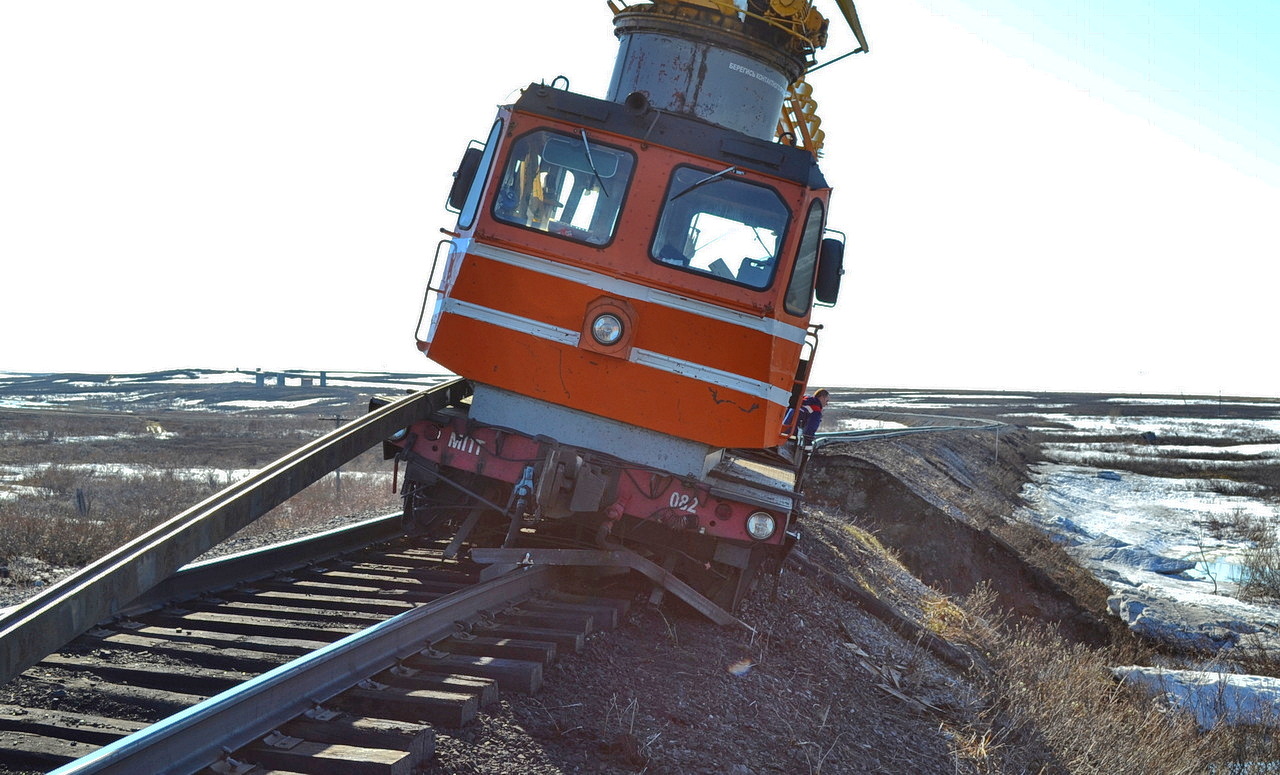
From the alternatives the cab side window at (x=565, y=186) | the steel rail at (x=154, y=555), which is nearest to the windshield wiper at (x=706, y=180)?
the cab side window at (x=565, y=186)

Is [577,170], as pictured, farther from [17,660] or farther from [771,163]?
[17,660]

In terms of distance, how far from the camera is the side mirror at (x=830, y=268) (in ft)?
24.6

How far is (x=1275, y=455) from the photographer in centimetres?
4259

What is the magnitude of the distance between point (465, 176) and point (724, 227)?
6.34 ft

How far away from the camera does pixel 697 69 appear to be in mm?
7805

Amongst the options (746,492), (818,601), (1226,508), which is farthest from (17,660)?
(1226,508)

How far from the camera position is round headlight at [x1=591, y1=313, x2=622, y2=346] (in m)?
6.88

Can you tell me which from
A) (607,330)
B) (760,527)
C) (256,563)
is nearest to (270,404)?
(256,563)

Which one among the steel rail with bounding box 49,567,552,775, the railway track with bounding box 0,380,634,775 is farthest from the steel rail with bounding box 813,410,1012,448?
the steel rail with bounding box 49,567,552,775

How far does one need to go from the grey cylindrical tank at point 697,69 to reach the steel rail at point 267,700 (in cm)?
423

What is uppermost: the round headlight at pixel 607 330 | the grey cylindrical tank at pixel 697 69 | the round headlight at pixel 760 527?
the grey cylindrical tank at pixel 697 69

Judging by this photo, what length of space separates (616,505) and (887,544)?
8.67 metres

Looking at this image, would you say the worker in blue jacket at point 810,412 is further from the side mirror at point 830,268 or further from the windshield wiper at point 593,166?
the windshield wiper at point 593,166

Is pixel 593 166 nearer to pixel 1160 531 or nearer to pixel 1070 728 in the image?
pixel 1070 728
